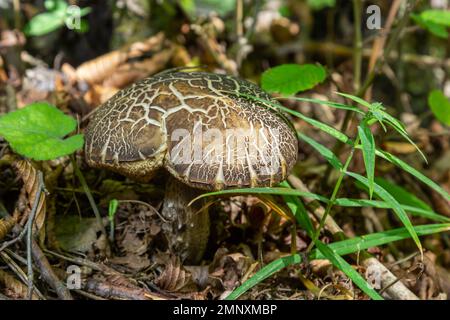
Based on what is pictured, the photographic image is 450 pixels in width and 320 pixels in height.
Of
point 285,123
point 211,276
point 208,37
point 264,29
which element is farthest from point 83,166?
point 264,29

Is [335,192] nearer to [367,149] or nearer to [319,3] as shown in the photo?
[367,149]

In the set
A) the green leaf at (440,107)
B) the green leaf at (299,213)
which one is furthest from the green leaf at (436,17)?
the green leaf at (299,213)

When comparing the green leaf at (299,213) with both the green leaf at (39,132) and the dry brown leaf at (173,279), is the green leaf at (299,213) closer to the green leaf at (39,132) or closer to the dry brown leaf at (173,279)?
the dry brown leaf at (173,279)

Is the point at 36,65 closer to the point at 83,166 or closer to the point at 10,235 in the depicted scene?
the point at 83,166

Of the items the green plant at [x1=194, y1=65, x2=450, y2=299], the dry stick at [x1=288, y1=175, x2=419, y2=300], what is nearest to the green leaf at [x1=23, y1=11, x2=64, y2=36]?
the green plant at [x1=194, y1=65, x2=450, y2=299]

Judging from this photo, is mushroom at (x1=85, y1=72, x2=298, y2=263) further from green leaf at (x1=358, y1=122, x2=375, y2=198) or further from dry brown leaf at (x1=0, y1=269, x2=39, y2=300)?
dry brown leaf at (x1=0, y1=269, x2=39, y2=300)

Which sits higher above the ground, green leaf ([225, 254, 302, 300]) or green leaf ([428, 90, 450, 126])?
green leaf ([428, 90, 450, 126])
